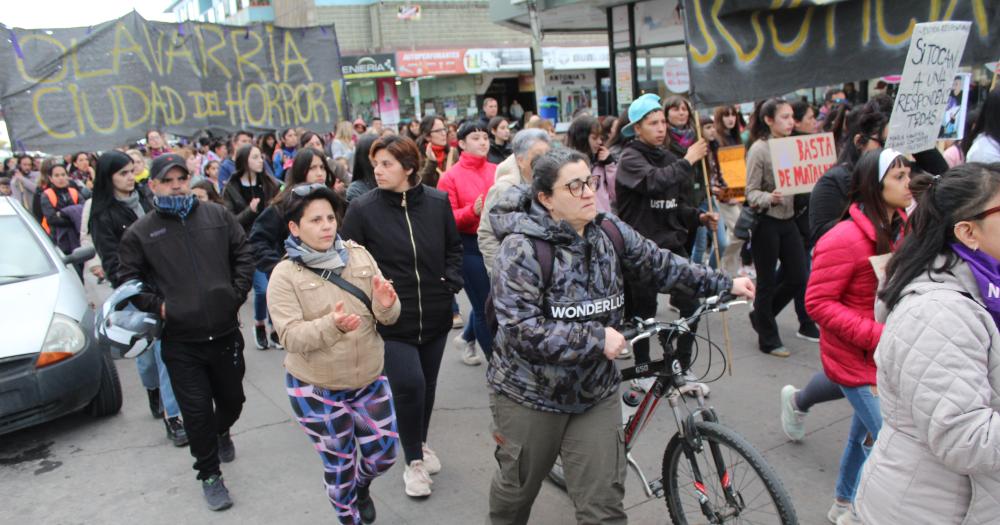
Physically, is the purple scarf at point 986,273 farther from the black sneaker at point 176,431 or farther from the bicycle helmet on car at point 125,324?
the black sneaker at point 176,431

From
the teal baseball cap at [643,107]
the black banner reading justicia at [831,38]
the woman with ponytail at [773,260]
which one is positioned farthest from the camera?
the woman with ponytail at [773,260]

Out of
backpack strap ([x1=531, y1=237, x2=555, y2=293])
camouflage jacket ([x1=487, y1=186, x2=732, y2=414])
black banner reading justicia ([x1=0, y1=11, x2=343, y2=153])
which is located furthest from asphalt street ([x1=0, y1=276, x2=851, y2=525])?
black banner reading justicia ([x1=0, y1=11, x2=343, y2=153])

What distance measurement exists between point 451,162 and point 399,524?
4704 mm

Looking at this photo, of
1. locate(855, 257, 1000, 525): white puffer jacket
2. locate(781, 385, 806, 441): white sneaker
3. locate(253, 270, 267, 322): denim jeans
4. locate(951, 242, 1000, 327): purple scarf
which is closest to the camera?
locate(855, 257, 1000, 525): white puffer jacket

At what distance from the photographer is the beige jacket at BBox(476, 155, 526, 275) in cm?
460

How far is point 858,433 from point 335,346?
2387 millimetres

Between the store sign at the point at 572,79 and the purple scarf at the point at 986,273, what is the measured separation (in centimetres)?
2865

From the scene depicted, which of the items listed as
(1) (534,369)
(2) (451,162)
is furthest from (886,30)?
(1) (534,369)

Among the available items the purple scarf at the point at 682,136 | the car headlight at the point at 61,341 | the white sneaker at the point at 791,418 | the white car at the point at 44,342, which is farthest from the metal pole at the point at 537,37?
the white sneaker at the point at 791,418

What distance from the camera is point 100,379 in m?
5.23

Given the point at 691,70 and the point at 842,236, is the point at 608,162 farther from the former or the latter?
the point at 842,236

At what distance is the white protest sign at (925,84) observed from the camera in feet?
14.1

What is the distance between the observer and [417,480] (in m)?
3.97

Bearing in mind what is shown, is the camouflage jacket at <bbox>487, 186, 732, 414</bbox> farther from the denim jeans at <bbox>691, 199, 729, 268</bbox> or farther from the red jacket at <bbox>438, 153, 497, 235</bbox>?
the denim jeans at <bbox>691, 199, 729, 268</bbox>
